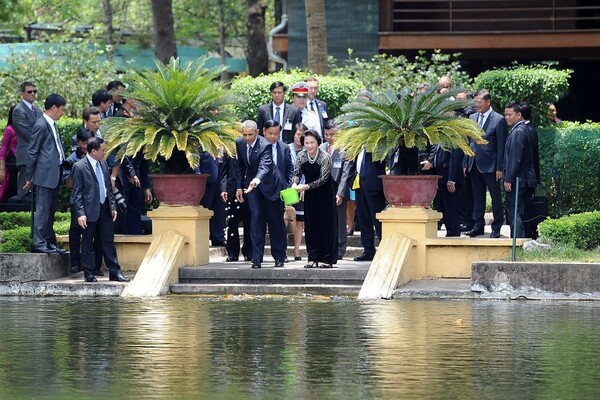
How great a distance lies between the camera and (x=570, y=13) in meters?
33.3

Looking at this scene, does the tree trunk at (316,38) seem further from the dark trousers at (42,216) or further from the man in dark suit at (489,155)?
the dark trousers at (42,216)

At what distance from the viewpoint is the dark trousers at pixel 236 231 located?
1870cm

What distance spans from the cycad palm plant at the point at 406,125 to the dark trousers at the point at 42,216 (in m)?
3.61

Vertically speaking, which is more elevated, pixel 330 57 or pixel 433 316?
pixel 330 57

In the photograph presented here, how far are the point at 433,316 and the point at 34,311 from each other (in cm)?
422

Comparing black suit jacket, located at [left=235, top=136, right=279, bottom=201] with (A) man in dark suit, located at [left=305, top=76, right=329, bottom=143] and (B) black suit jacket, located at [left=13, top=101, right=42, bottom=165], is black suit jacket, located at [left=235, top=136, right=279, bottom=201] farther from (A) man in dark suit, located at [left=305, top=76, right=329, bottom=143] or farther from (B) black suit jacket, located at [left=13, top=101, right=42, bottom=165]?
(B) black suit jacket, located at [left=13, top=101, right=42, bottom=165]

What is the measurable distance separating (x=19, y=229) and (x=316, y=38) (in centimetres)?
1106

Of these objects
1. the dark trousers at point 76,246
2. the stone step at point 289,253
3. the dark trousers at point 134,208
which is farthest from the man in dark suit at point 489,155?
the dark trousers at point 76,246

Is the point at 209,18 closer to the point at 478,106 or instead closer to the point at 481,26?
the point at 481,26

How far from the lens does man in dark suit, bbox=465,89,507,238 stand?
1872 centimetres

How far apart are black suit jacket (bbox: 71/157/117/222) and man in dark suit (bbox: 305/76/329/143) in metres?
4.28

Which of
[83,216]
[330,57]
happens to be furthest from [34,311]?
[330,57]

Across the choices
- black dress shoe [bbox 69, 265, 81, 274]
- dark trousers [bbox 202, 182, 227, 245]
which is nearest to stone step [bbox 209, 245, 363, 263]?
dark trousers [bbox 202, 182, 227, 245]

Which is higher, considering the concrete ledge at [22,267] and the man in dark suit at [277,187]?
the man in dark suit at [277,187]
